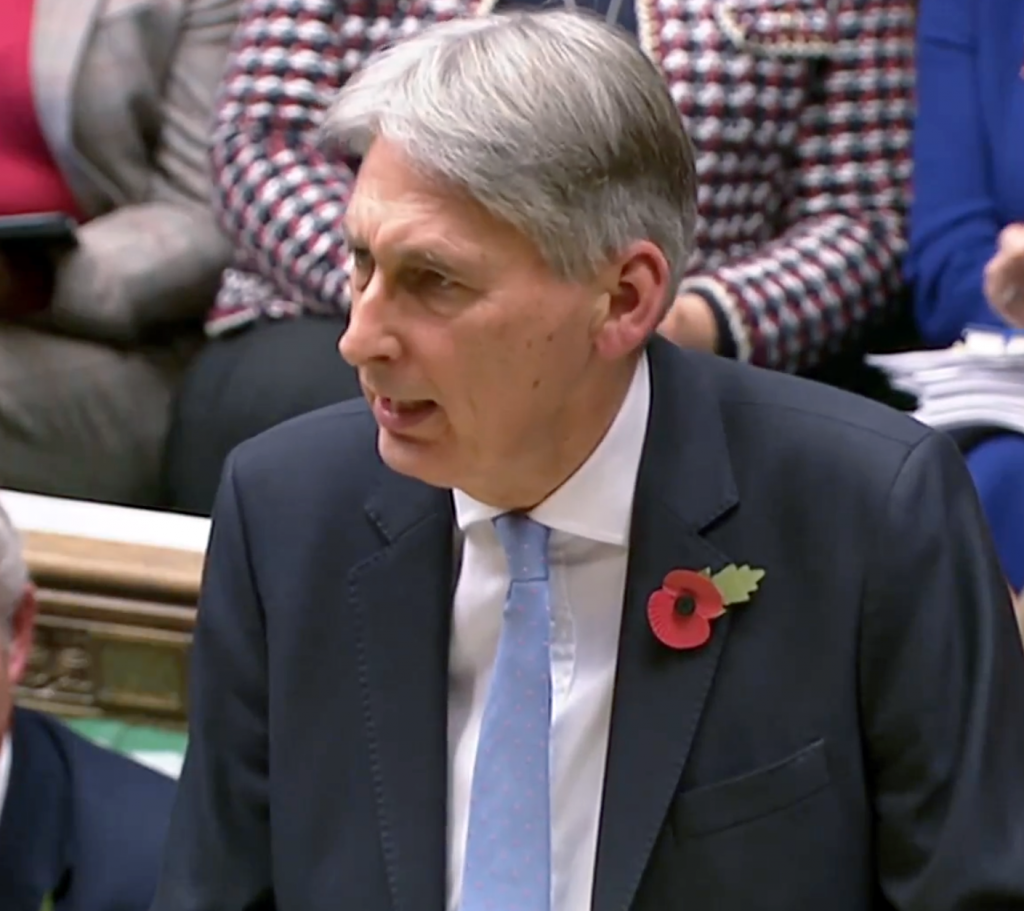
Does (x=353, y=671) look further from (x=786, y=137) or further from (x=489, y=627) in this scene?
(x=786, y=137)

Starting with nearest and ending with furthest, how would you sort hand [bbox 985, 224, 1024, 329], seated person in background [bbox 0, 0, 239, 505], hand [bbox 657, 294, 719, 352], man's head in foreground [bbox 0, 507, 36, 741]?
1. man's head in foreground [bbox 0, 507, 36, 741]
2. hand [bbox 985, 224, 1024, 329]
3. hand [bbox 657, 294, 719, 352]
4. seated person in background [bbox 0, 0, 239, 505]

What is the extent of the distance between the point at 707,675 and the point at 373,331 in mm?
292

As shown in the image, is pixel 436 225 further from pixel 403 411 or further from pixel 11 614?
pixel 11 614

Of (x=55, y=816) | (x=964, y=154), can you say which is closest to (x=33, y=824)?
(x=55, y=816)

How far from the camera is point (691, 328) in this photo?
157 centimetres

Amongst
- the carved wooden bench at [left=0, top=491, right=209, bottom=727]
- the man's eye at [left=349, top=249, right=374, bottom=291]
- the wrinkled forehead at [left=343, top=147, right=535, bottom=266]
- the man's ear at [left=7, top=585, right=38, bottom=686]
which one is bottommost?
the carved wooden bench at [left=0, top=491, right=209, bottom=727]

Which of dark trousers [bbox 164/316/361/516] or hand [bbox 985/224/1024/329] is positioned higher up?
hand [bbox 985/224/1024/329]

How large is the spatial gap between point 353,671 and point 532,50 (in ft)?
1.36

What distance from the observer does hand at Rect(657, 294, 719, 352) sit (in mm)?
1561

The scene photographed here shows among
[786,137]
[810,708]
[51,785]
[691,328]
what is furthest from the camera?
[786,137]

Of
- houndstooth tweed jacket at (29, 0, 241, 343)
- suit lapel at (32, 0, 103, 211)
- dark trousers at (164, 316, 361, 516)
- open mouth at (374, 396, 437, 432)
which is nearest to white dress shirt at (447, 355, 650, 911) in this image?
open mouth at (374, 396, 437, 432)

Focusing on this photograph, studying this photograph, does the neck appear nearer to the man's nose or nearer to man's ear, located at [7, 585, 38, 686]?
the man's nose

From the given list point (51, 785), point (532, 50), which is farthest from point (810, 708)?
point (51, 785)

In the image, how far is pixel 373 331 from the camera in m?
0.91
